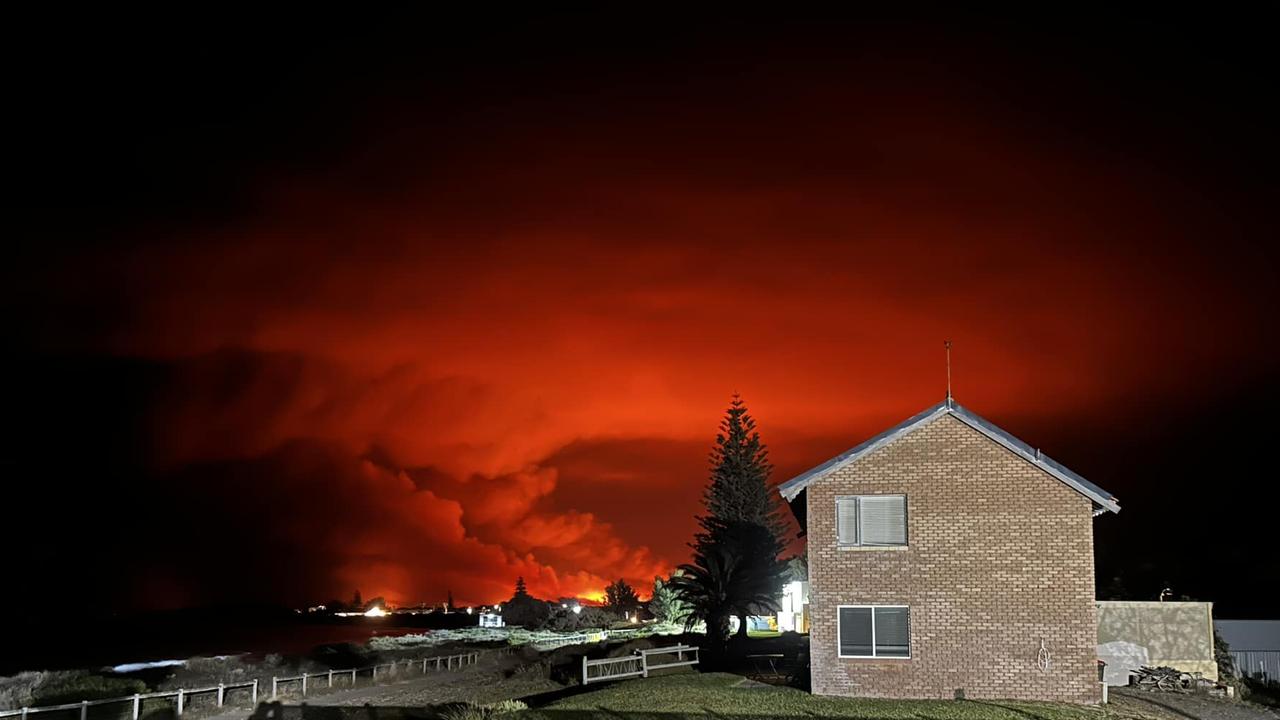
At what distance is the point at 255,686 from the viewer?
38438 mm

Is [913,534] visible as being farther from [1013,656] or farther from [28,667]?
[28,667]

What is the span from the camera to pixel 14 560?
170 metres

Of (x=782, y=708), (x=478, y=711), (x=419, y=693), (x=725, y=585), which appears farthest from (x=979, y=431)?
(x=725, y=585)

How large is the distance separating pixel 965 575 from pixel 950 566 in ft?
1.35

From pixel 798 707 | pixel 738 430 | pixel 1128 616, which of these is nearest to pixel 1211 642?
pixel 1128 616

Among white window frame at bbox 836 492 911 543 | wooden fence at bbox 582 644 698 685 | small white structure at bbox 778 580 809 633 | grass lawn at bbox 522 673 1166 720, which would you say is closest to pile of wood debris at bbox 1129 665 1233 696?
grass lawn at bbox 522 673 1166 720

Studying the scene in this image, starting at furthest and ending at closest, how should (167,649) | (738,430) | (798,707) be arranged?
1. (167,649)
2. (738,430)
3. (798,707)

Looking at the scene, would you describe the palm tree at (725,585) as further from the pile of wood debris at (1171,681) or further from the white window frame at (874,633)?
the white window frame at (874,633)

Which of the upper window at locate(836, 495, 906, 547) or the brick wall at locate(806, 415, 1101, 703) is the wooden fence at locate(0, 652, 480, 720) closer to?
the brick wall at locate(806, 415, 1101, 703)

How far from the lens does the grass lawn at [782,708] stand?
2533 centimetres

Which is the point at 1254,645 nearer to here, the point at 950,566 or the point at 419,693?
the point at 950,566

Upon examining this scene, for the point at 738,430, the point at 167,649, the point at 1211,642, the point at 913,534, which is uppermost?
the point at 738,430

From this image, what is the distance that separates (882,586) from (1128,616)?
9.20 m

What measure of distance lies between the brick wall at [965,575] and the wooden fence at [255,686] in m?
19.4
